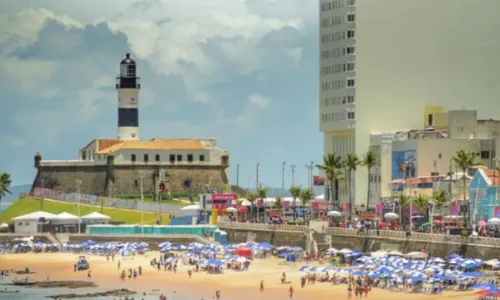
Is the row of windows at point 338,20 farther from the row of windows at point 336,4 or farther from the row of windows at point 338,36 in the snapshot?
the row of windows at point 336,4

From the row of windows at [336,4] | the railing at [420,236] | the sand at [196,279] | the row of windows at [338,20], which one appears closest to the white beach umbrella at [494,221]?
the railing at [420,236]

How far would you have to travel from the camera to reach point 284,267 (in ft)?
344

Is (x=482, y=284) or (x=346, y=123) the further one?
(x=346, y=123)

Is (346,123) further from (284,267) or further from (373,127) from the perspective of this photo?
(284,267)

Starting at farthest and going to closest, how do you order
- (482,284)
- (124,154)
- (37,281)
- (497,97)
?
1. (124,154)
2. (497,97)
3. (37,281)
4. (482,284)

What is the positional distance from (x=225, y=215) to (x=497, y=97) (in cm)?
3141

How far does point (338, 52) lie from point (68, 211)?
31.8m

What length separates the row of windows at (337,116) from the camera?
465 feet

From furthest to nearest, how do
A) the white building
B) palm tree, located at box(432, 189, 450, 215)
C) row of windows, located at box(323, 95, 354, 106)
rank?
row of windows, located at box(323, 95, 354, 106) < the white building < palm tree, located at box(432, 189, 450, 215)

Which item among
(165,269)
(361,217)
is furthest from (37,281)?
(361,217)

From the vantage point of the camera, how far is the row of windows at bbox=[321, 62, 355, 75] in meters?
142

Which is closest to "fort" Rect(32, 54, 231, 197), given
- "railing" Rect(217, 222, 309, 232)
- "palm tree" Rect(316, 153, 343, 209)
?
"palm tree" Rect(316, 153, 343, 209)

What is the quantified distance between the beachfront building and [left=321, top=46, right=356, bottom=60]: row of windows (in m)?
31.6

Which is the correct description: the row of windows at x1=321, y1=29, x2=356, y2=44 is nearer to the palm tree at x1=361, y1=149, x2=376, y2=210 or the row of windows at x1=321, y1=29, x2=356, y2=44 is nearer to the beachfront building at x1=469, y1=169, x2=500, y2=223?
the palm tree at x1=361, y1=149, x2=376, y2=210
